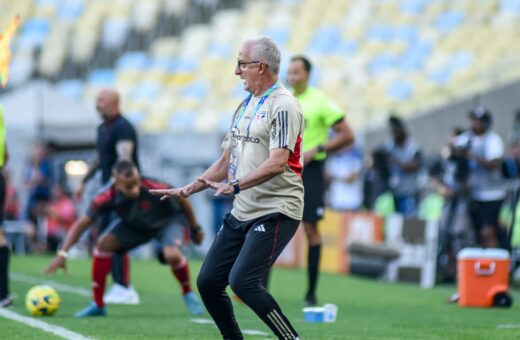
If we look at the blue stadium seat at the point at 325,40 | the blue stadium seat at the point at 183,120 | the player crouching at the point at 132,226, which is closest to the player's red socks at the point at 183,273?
the player crouching at the point at 132,226

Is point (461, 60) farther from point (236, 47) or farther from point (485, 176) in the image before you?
point (485, 176)

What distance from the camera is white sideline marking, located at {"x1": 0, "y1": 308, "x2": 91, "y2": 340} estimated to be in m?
8.14

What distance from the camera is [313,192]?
36.8 ft

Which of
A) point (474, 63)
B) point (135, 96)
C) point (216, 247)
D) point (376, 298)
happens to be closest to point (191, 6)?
point (135, 96)

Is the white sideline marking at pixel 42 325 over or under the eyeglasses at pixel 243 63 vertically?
under

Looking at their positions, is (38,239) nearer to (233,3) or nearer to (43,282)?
(43,282)

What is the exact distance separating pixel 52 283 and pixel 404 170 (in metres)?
5.55

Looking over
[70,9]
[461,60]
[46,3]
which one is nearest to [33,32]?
[46,3]

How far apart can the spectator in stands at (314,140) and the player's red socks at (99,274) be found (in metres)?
1.98

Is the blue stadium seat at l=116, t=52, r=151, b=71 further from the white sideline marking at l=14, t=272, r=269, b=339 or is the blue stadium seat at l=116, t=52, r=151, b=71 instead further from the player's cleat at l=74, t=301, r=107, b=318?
the player's cleat at l=74, t=301, r=107, b=318

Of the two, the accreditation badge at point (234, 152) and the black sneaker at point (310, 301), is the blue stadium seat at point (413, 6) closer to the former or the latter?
the black sneaker at point (310, 301)

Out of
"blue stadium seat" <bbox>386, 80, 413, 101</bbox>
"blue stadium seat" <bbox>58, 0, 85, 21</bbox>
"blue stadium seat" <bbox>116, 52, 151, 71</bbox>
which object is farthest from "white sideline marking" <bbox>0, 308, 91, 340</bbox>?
"blue stadium seat" <bbox>58, 0, 85, 21</bbox>

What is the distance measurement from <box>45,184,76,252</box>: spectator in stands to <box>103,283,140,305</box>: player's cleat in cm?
1071

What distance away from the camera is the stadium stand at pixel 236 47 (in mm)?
25469
